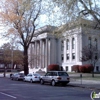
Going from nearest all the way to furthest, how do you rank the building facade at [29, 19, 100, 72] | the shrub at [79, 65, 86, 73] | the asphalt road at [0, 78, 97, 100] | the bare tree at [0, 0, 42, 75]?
1. the asphalt road at [0, 78, 97, 100]
2. the bare tree at [0, 0, 42, 75]
3. the shrub at [79, 65, 86, 73]
4. the building facade at [29, 19, 100, 72]

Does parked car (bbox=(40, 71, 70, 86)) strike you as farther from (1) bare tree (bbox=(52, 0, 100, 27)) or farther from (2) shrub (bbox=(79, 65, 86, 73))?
(2) shrub (bbox=(79, 65, 86, 73))

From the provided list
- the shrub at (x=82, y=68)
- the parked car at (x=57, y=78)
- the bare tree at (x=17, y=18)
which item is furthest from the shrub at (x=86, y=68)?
the parked car at (x=57, y=78)

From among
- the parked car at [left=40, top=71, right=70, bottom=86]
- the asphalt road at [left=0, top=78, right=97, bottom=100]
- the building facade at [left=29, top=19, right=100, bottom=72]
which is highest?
Result: the building facade at [left=29, top=19, right=100, bottom=72]

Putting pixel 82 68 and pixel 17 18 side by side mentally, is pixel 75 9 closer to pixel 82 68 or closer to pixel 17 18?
pixel 17 18

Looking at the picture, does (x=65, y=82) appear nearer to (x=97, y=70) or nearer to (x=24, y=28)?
(x=24, y=28)

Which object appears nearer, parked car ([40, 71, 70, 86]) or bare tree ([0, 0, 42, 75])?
parked car ([40, 71, 70, 86])

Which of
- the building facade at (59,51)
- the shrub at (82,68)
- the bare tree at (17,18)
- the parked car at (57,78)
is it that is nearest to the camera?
the parked car at (57,78)

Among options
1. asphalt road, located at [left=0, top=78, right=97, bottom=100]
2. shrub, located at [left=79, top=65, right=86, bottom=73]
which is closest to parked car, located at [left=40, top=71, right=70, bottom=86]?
asphalt road, located at [left=0, top=78, right=97, bottom=100]

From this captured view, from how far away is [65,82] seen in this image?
2641cm

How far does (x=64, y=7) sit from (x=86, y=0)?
202cm

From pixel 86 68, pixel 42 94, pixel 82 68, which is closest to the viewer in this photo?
pixel 42 94

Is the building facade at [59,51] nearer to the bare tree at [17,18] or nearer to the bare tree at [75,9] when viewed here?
the bare tree at [17,18]

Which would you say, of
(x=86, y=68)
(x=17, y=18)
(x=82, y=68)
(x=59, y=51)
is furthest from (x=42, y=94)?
(x=59, y=51)

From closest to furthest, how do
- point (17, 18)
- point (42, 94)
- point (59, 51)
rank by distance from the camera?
point (42, 94)
point (17, 18)
point (59, 51)
